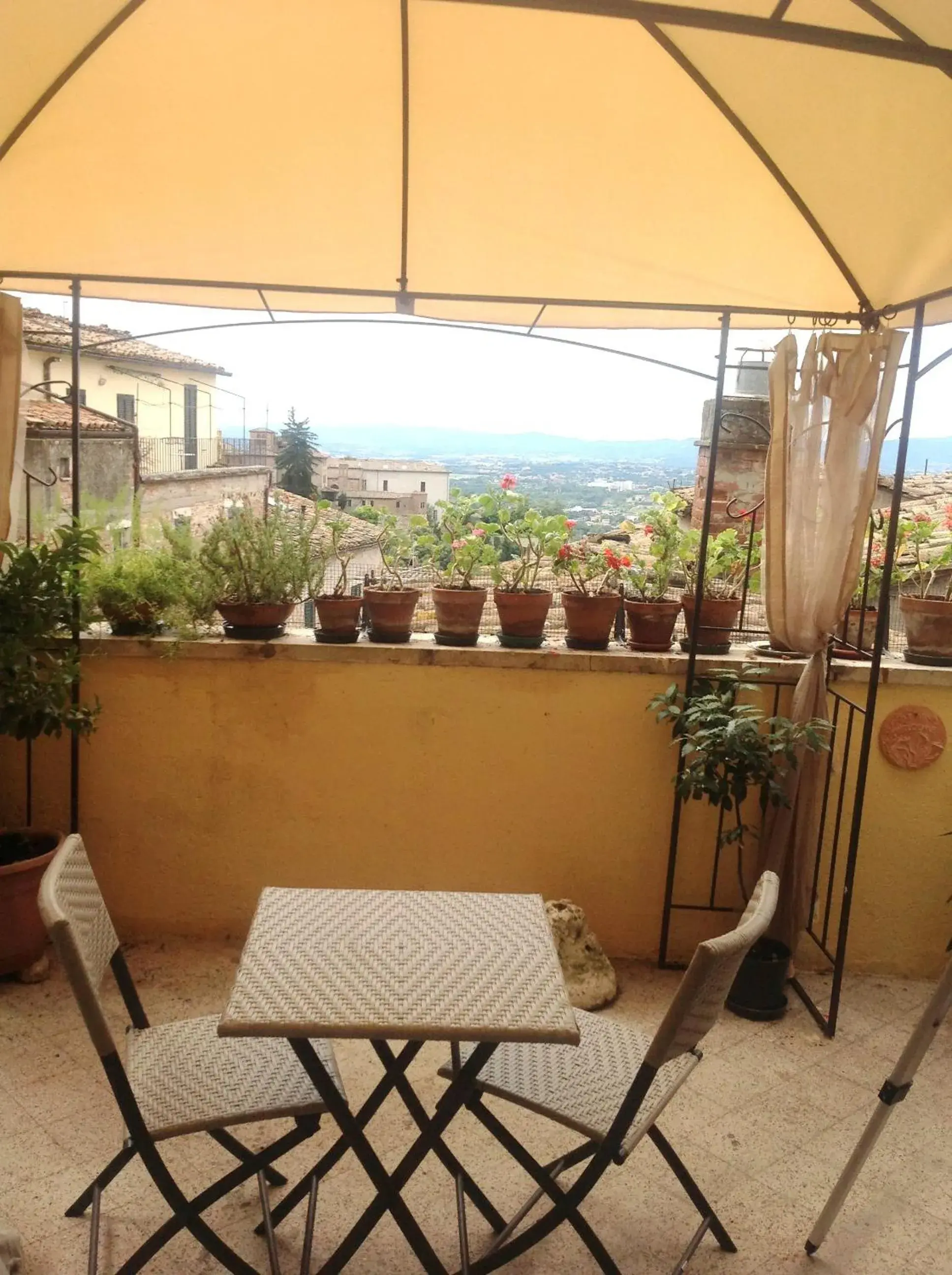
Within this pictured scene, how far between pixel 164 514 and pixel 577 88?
2.34 m

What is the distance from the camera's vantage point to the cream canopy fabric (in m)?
2.50

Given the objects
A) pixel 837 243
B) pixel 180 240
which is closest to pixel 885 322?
pixel 837 243

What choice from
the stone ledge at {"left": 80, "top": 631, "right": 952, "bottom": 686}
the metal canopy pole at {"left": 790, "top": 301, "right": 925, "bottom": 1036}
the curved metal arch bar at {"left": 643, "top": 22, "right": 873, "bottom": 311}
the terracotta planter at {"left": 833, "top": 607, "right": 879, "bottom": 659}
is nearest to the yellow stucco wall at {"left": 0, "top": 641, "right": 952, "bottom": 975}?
the stone ledge at {"left": 80, "top": 631, "right": 952, "bottom": 686}

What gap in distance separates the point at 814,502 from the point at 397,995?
7.74ft

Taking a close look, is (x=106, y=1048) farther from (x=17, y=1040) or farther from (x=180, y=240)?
(x=180, y=240)

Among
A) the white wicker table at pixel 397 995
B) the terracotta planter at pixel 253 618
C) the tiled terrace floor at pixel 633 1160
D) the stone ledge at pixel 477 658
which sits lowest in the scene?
the tiled terrace floor at pixel 633 1160

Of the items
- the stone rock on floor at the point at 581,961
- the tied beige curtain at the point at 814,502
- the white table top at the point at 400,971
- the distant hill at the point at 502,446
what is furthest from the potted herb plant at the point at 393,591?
the white table top at the point at 400,971

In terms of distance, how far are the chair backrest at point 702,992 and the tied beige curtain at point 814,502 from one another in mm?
1682

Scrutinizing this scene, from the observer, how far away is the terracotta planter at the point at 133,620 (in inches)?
149

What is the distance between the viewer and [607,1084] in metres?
2.25

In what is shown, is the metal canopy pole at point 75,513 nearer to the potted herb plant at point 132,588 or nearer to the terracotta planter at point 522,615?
the potted herb plant at point 132,588

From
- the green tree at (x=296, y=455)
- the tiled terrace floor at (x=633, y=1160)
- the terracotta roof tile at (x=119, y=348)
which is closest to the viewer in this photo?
the tiled terrace floor at (x=633, y=1160)

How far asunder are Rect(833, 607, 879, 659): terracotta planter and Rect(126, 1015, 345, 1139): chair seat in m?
2.57

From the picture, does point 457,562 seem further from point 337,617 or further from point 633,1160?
point 633,1160
